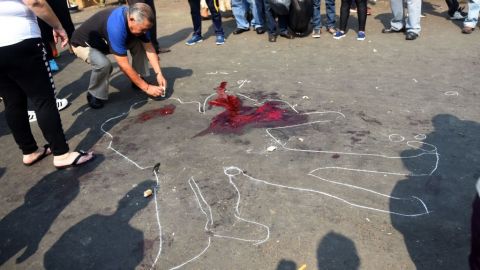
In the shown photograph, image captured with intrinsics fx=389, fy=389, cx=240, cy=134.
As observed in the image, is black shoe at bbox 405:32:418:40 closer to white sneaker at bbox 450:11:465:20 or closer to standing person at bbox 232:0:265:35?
white sneaker at bbox 450:11:465:20

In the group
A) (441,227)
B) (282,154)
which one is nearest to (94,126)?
(282,154)

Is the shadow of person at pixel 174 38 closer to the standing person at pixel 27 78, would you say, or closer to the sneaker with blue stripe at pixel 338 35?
the sneaker with blue stripe at pixel 338 35

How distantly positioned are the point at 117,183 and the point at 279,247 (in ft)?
4.84

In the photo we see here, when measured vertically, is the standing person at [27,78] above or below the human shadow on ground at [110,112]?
above

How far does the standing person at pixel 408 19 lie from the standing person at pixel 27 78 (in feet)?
17.1

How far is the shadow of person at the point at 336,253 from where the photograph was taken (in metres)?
2.25

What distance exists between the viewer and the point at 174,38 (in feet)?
24.9

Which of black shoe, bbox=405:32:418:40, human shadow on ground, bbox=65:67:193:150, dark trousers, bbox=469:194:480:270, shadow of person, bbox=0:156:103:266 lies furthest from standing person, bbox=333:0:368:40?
dark trousers, bbox=469:194:480:270

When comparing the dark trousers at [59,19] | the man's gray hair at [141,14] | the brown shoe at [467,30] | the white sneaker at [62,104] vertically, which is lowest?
the brown shoe at [467,30]

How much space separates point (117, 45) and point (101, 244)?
2.22m

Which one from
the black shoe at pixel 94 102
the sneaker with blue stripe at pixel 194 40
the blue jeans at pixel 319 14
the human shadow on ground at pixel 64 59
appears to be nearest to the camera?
the black shoe at pixel 94 102

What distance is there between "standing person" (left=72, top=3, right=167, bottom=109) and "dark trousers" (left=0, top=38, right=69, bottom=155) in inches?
37.8

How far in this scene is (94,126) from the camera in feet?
13.7

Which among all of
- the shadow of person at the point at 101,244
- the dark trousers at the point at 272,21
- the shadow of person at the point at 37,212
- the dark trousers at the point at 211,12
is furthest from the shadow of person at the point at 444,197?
the dark trousers at the point at 211,12
